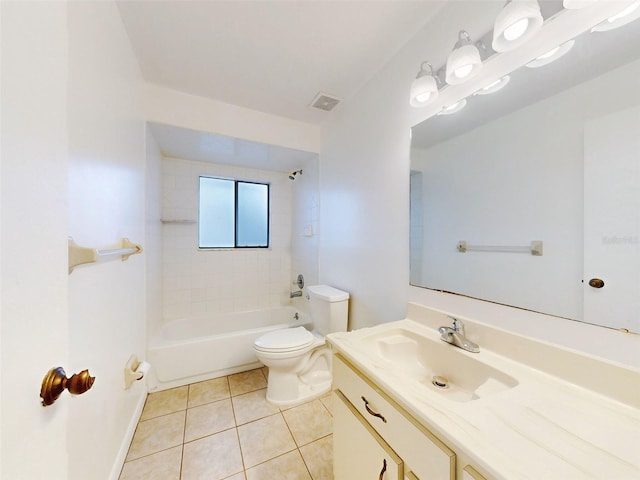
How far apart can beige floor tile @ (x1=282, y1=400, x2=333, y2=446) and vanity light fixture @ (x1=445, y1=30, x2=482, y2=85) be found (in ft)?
6.63

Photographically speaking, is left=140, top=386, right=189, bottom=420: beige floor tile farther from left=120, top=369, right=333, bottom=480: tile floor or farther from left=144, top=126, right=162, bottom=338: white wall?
left=144, top=126, right=162, bottom=338: white wall

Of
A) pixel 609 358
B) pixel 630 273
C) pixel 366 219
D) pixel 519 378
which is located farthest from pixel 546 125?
pixel 366 219

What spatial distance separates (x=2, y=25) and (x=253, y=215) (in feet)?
9.36

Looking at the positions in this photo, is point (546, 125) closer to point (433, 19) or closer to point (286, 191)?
point (433, 19)

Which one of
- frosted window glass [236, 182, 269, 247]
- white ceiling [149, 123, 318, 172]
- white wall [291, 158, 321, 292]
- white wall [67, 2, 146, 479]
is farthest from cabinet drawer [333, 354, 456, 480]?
frosted window glass [236, 182, 269, 247]

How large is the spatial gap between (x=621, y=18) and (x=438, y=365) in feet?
4.18

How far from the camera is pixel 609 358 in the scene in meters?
0.69

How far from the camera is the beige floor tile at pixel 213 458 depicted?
47.3 inches

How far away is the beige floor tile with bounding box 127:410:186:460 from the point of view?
134 centimetres

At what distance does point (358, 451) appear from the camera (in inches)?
34.2

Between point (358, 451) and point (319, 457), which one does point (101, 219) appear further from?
point (319, 457)

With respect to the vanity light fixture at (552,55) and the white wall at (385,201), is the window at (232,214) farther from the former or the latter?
the vanity light fixture at (552,55)

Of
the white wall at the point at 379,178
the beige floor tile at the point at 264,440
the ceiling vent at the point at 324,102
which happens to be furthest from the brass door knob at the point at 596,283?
the ceiling vent at the point at 324,102

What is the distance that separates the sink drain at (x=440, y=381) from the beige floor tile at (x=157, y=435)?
4.85ft
